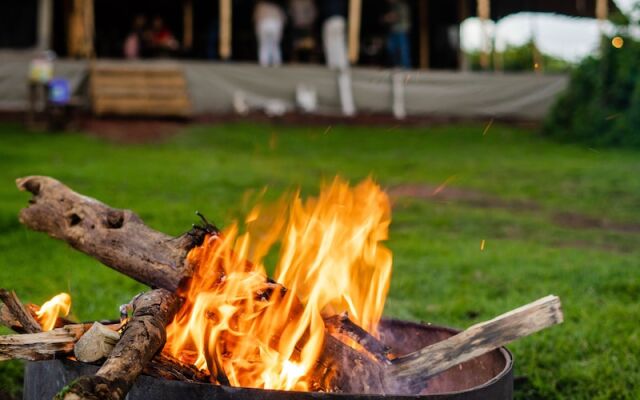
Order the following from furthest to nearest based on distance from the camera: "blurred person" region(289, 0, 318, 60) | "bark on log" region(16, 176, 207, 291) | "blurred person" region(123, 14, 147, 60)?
"blurred person" region(123, 14, 147, 60)
"blurred person" region(289, 0, 318, 60)
"bark on log" region(16, 176, 207, 291)

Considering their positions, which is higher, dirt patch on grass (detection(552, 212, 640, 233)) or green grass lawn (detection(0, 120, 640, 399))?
green grass lawn (detection(0, 120, 640, 399))

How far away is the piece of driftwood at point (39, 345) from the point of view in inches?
113

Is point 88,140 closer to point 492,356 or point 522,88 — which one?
point 522,88

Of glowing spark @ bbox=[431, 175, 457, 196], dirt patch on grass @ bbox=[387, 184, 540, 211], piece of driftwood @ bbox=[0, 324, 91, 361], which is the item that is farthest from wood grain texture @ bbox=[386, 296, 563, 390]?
glowing spark @ bbox=[431, 175, 457, 196]

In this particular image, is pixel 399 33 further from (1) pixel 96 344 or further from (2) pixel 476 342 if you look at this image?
(1) pixel 96 344

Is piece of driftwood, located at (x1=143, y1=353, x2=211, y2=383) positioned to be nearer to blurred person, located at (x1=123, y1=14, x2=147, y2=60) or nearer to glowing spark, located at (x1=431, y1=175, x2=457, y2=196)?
glowing spark, located at (x1=431, y1=175, x2=457, y2=196)

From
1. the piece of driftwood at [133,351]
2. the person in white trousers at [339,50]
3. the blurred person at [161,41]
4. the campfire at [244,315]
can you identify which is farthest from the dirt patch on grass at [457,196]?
the blurred person at [161,41]

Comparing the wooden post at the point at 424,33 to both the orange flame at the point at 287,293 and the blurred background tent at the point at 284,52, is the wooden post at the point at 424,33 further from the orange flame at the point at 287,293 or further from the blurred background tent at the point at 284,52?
the orange flame at the point at 287,293

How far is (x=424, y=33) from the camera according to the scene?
2430cm

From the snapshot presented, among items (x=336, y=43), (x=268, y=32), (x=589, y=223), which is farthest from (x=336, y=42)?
(x=589, y=223)

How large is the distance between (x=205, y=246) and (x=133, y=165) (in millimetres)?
9293

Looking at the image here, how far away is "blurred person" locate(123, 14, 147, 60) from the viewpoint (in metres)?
20.6

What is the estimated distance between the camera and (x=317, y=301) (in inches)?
130

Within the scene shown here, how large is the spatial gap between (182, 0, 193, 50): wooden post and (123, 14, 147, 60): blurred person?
9.27 feet
